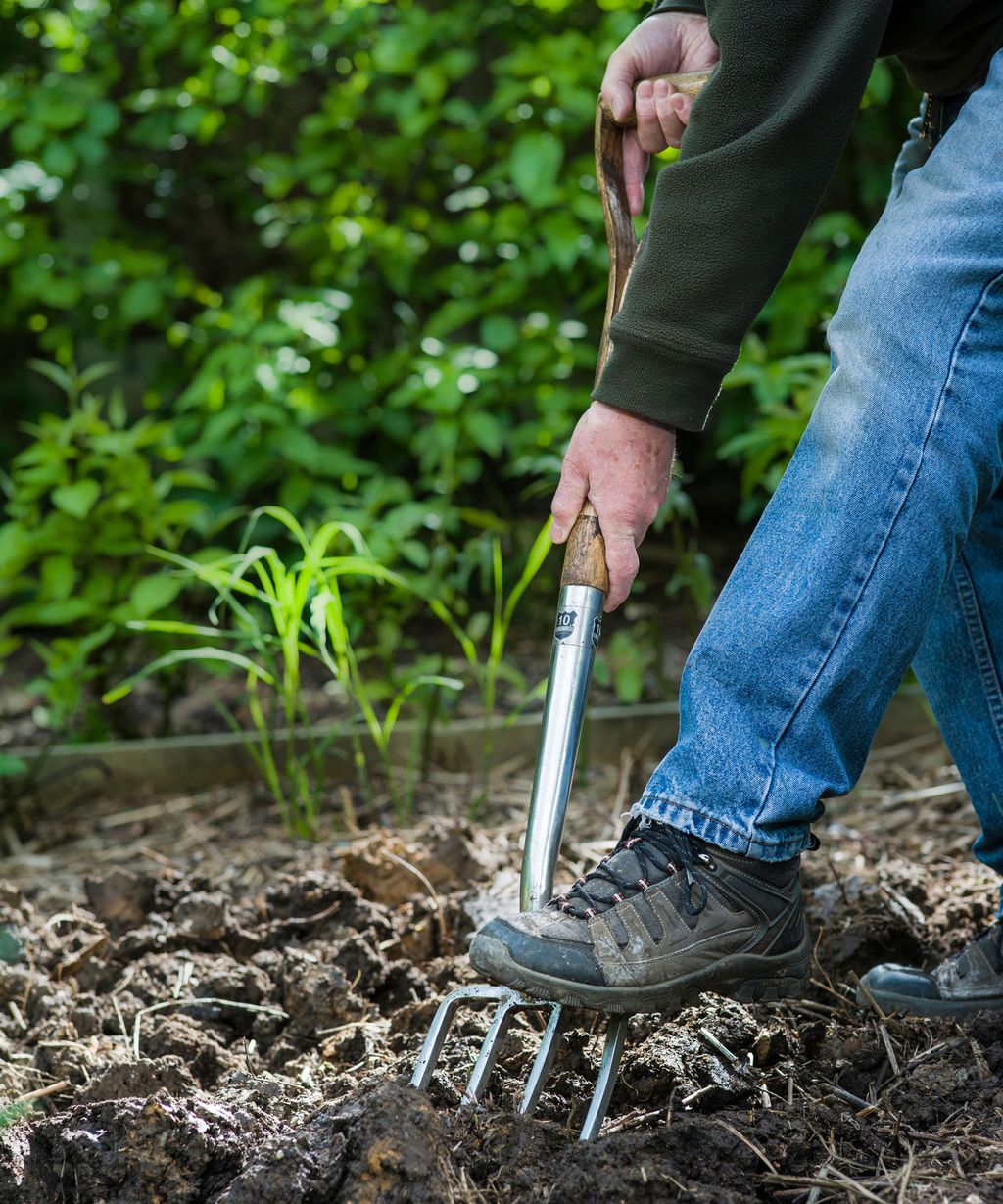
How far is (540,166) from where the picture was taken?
9.73 feet

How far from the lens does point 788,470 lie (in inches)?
52.1

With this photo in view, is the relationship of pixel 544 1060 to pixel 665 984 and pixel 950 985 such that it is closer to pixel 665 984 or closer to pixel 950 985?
pixel 665 984

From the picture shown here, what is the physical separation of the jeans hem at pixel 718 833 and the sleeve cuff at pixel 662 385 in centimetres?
42

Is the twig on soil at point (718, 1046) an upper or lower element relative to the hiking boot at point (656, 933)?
lower

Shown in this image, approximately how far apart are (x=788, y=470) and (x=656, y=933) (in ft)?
1.69

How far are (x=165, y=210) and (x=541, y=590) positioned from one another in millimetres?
1799

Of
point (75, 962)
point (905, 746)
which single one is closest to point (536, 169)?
point (905, 746)

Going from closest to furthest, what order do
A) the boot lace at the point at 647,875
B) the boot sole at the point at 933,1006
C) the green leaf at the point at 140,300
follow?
1. the boot lace at the point at 647,875
2. the boot sole at the point at 933,1006
3. the green leaf at the point at 140,300

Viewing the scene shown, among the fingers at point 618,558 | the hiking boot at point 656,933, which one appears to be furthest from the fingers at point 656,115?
the hiking boot at point 656,933

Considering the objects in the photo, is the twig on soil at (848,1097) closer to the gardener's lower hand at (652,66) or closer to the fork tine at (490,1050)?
the fork tine at (490,1050)

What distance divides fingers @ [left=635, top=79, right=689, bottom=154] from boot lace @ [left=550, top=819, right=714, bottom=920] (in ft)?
2.82

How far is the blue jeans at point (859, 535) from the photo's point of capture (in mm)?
1251

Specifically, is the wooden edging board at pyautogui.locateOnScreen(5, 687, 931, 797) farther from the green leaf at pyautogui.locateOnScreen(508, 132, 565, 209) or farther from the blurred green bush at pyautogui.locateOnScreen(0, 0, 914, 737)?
the green leaf at pyautogui.locateOnScreen(508, 132, 565, 209)

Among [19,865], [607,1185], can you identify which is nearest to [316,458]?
[19,865]
